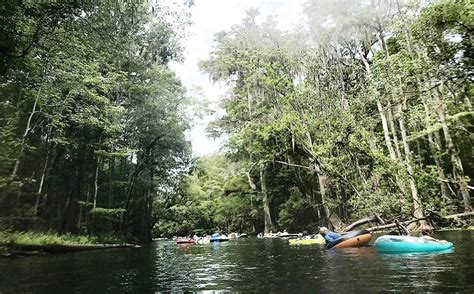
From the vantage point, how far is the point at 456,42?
13.2 m

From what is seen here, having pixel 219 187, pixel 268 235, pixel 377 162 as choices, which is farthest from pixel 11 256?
pixel 219 187

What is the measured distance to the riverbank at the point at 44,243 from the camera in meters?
16.8

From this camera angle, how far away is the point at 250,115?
34.6 metres

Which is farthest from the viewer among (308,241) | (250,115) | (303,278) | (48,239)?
(250,115)

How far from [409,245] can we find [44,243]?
17.3 m

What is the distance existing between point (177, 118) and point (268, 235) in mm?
13705

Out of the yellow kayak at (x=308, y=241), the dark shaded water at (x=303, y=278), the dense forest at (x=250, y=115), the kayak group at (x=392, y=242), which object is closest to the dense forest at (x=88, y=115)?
the dense forest at (x=250, y=115)

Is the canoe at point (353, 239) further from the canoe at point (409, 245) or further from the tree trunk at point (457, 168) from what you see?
the tree trunk at point (457, 168)

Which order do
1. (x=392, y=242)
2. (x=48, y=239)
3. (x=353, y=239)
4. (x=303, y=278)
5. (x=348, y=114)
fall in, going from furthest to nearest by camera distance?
(x=48, y=239) < (x=348, y=114) < (x=353, y=239) < (x=392, y=242) < (x=303, y=278)

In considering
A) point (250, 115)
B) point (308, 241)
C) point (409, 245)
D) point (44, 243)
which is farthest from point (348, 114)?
point (250, 115)

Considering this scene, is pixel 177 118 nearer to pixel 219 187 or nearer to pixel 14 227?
pixel 14 227

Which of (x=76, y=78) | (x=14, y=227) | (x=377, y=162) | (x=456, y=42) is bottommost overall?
(x=14, y=227)

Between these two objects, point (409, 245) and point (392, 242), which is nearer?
point (409, 245)

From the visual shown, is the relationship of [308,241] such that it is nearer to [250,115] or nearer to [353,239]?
[353,239]
